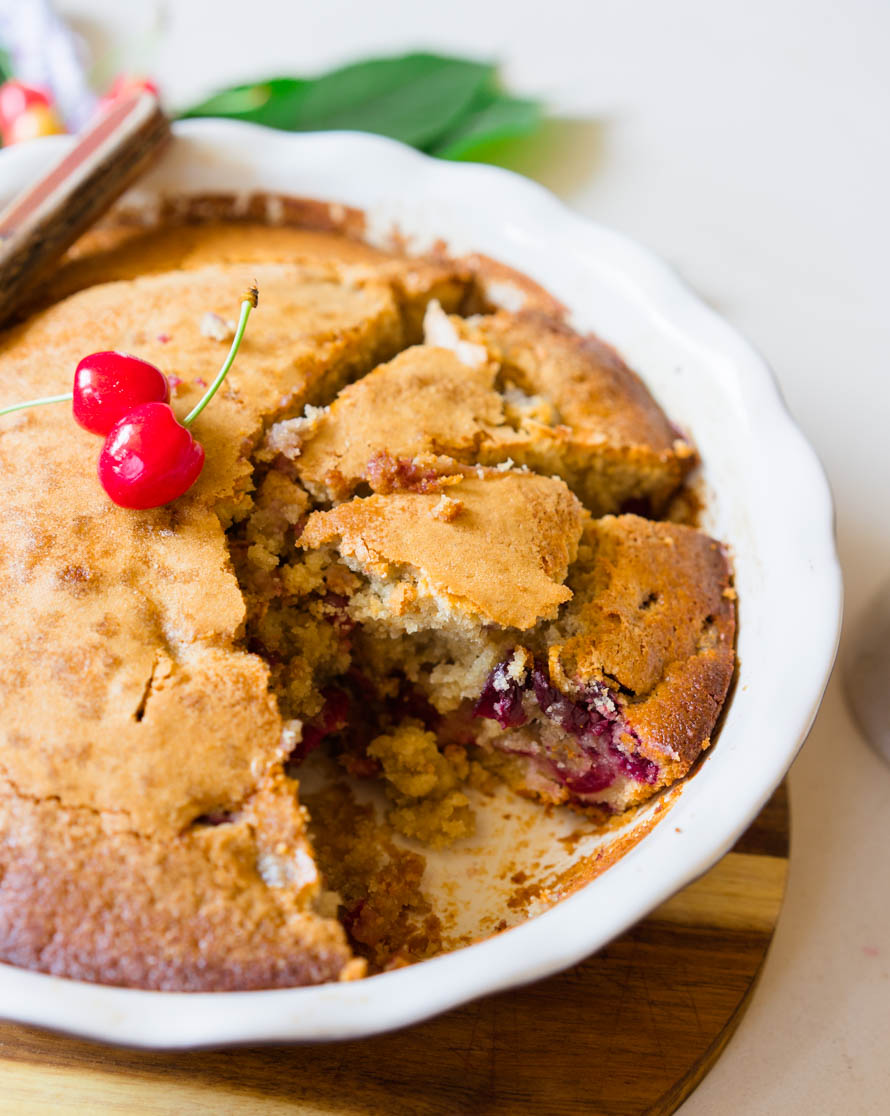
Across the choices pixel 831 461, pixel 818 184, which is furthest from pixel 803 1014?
pixel 818 184

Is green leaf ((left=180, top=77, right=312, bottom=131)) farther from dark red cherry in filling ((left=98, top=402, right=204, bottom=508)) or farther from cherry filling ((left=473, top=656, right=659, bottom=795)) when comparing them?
cherry filling ((left=473, top=656, right=659, bottom=795))

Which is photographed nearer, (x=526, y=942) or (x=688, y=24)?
(x=526, y=942)

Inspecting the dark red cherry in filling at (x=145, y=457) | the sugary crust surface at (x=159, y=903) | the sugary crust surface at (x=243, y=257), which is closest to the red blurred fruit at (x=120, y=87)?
the sugary crust surface at (x=243, y=257)

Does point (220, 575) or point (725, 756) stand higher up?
point (220, 575)

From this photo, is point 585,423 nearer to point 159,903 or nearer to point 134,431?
point 134,431

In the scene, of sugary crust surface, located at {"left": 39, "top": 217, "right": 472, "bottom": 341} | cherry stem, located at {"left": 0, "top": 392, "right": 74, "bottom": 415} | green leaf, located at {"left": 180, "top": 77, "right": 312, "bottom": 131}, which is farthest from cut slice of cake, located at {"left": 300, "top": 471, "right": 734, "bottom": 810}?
green leaf, located at {"left": 180, "top": 77, "right": 312, "bottom": 131}

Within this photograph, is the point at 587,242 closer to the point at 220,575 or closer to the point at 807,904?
the point at 220,575
